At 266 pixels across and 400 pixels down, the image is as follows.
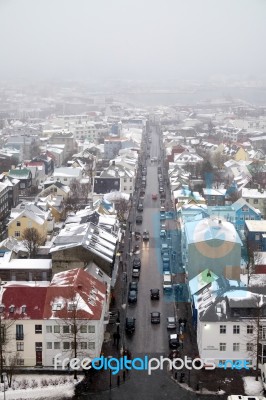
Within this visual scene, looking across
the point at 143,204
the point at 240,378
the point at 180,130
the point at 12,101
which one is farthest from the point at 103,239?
the point at 12,101

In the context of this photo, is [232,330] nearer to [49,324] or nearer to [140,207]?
[49,324]

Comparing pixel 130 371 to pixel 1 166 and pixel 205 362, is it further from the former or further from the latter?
pixel 1 166

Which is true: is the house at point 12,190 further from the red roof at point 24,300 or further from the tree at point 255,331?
the tree at point 255,331

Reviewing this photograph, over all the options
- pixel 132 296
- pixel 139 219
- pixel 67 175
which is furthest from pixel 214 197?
pixel 132 296

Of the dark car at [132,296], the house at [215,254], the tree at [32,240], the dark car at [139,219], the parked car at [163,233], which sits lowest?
the dark car at [139,219]

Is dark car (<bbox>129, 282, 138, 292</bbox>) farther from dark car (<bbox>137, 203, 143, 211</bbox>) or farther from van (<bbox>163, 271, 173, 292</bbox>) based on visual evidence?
dark car (<bbox>137, 203, 143, 211</bbox>)

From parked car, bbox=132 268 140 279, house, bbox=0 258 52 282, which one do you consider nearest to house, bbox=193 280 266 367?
parked car, bbox=132 268 140 279

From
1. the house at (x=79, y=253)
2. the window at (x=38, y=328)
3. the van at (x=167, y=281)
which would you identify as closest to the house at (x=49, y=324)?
the window at (x=38, y=328)
